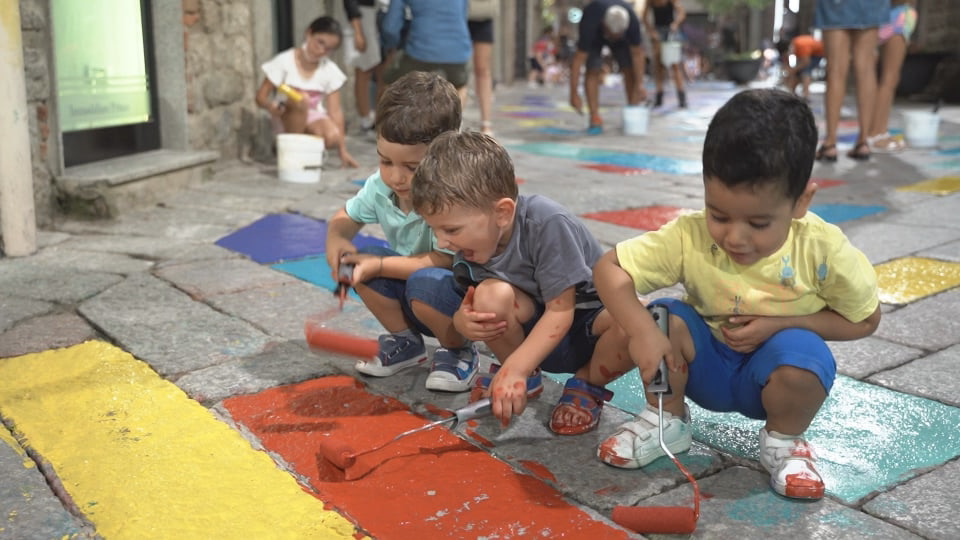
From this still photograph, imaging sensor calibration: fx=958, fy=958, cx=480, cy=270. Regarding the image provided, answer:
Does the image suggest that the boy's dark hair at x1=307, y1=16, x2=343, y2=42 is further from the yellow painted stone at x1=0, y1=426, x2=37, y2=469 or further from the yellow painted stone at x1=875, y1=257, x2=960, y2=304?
the yellow painted stone at x1=0, y1=426, x2=37, y2=469

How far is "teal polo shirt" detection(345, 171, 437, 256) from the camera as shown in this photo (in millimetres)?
2312

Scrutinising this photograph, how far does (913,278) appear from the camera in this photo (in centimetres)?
313

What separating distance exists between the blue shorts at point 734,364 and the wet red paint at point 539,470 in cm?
32

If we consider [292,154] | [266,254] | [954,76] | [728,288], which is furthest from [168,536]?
[954,76]

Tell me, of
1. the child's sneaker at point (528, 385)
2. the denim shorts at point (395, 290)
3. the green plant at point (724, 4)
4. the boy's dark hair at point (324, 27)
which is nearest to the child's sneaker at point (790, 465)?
the child's sneaker at point (528, 385)

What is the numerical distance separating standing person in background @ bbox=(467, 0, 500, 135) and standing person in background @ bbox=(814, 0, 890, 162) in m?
2.13

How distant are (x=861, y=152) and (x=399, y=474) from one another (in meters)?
4.96

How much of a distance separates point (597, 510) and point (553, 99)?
35.7ft

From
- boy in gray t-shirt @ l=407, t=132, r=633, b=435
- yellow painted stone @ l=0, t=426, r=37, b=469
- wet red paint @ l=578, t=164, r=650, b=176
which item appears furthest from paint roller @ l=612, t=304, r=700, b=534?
wet red paint @ l=578, t=164, r=650, b=176

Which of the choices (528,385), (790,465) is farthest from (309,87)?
(790,465)

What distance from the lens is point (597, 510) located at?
1.65 meters

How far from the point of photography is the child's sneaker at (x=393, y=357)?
2283 millimetres

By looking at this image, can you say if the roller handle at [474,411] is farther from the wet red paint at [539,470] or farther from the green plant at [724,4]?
the green plant at [724,4]

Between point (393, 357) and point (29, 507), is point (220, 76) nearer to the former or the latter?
point (393, 357)
